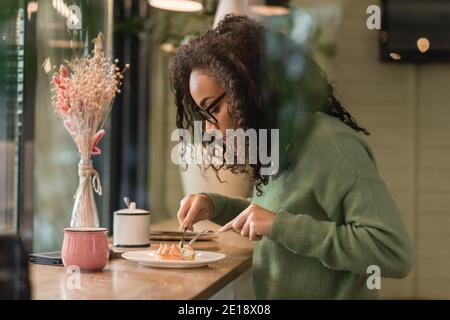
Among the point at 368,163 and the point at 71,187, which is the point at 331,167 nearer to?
the point at 368,163

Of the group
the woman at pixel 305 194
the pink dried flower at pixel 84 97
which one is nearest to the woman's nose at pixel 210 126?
the woman at pixel 305 194

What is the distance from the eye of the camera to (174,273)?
94cm

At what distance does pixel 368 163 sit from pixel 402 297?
205 millimetres

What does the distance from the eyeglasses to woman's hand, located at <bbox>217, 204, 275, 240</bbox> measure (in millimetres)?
177

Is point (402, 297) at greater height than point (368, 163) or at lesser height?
lesser

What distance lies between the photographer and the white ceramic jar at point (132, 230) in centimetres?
119

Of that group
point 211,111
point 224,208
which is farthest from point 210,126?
point 224,208

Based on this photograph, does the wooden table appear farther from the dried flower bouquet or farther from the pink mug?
the dried flower bouquet

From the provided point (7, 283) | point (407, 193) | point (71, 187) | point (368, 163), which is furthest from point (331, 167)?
point (71, 187)

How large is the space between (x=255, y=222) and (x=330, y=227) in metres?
0.09

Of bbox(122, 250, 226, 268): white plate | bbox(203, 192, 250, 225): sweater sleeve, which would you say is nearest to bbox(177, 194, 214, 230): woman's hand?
bbox(203, 192, 250, 225): sweater sleeve

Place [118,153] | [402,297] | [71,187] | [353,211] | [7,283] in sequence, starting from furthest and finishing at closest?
[118,153] < [71,187] < [402,297] < [353,211] < [7,283]

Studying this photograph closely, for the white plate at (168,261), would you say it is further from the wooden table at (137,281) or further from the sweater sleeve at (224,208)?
the sweater sleeve at (224,208)

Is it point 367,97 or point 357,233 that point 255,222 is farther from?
point 367,97
